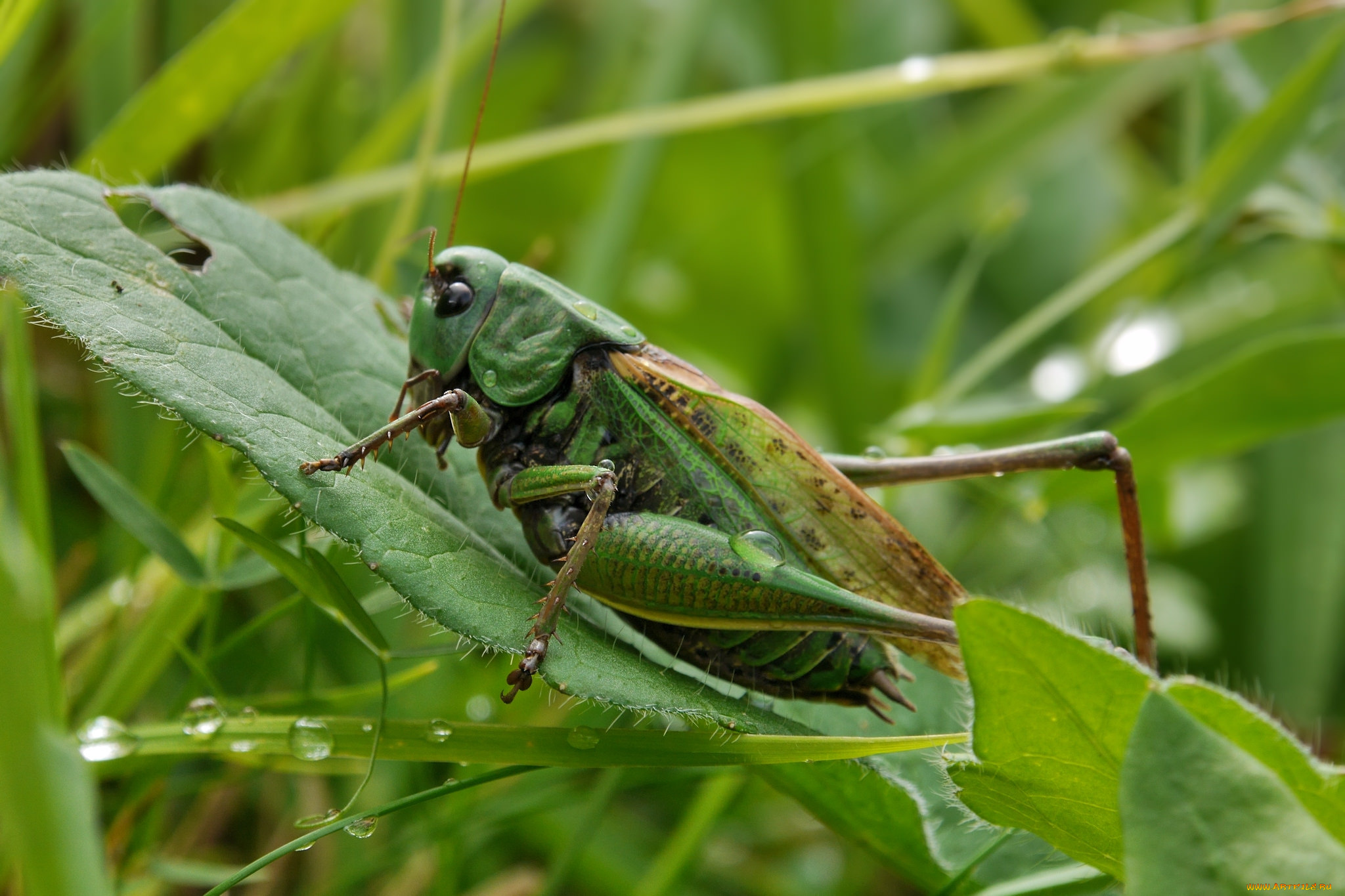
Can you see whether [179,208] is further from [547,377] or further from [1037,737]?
[1037,737]

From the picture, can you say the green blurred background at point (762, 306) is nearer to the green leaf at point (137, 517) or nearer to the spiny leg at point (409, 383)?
the green leaf at point (137, 517)

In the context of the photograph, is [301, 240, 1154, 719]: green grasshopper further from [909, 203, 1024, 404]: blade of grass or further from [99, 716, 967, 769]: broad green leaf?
[909, 203, 1024, 404]: blade of grass

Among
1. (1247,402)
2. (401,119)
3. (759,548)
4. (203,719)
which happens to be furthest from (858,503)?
(401,119)

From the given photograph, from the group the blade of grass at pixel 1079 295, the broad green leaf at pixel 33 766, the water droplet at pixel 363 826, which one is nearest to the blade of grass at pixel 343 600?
the water droplet at pixel 363 826

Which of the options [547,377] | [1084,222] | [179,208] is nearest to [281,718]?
[547,377]

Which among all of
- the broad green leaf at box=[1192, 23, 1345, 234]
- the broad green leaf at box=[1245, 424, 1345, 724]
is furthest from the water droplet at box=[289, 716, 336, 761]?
the broad green leaf at box=[1245, 424, 1345, 724]
